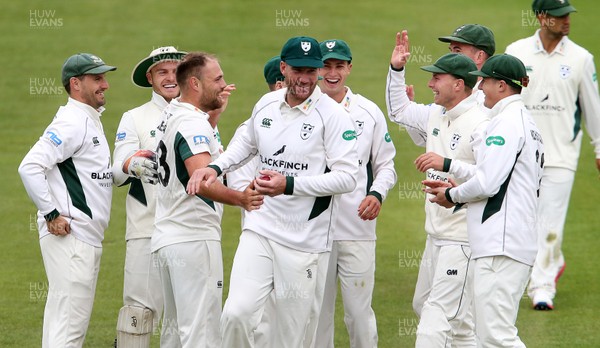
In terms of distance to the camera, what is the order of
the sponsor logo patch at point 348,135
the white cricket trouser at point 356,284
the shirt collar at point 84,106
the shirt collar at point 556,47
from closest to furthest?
1. the sponsor logo patch at point 348,135
2. the shirt collar at point 84,106
3. the white cricket trouser at point 356,284
4. the shirt collar at point 556,47

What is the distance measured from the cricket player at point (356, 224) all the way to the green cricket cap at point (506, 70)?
1725 mm

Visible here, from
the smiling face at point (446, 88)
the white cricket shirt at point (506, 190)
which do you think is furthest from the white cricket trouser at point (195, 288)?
the smiling face at point (446, 88)

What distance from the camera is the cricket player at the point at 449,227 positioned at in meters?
9.95

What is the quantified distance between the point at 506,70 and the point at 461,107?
102cm

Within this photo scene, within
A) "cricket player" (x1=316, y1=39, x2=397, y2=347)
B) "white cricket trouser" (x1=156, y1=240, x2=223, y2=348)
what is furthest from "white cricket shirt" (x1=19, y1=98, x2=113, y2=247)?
"cricket player" (x1=316, y1=39, x2=397, y2=347)

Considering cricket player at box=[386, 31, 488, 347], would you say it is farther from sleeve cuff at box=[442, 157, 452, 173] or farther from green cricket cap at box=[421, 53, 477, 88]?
sleeve cuff at box=[442, 157, 452, 173]

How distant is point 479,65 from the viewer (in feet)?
35.8

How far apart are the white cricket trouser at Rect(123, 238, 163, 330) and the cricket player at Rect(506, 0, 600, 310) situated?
15.2 ft

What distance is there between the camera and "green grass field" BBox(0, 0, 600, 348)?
12703mm

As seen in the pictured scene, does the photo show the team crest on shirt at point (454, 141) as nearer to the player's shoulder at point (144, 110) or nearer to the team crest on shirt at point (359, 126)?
the team crest on shirt at point (359, 126)

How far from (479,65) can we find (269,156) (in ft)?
8.72

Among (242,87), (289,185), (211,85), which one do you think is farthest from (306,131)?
(242,87)

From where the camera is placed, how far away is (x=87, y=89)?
33.4 feet

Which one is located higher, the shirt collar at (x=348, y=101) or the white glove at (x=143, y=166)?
the shirt collar at (x=348, y=101)
